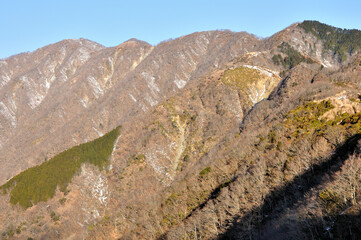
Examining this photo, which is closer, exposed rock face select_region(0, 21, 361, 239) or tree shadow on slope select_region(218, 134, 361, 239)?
tree shadow on slope select_region(218, 134, 361, 239)

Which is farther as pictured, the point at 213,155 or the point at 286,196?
the point at 213,155

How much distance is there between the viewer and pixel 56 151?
146625 mm

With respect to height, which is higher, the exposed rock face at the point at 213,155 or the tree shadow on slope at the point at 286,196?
the exposed rock face at the point at 213,155

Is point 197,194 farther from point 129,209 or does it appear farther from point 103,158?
point 103,158

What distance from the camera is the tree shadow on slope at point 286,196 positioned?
117ft

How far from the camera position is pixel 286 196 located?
38.2 m

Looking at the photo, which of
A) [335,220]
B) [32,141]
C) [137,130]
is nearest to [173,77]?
[137,130]

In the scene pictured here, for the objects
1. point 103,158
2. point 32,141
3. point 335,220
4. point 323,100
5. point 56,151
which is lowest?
point 335,220

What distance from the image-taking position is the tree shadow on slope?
35625 millimetres

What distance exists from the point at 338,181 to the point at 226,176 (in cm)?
2804

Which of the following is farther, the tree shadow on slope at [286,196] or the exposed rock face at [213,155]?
the exposed rock face at [213,155]

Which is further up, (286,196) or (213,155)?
(213,155)

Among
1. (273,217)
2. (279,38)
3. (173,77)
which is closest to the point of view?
(273,217)

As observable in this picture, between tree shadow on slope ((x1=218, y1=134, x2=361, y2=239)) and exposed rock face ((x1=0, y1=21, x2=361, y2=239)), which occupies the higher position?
exposed rock face ((x1=0, y1=21, x2=361, y2=239))
